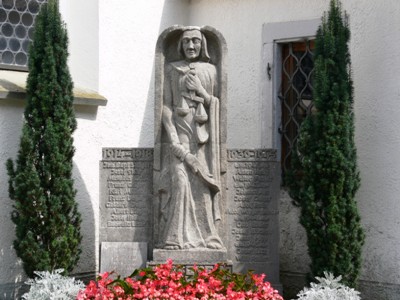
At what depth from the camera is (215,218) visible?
8688 mm

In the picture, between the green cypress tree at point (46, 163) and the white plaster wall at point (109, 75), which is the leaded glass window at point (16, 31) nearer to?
the white plaster wall at point (109, 75)

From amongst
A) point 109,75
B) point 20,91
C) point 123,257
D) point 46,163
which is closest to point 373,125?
point 123,257

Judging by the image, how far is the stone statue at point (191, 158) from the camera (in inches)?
339

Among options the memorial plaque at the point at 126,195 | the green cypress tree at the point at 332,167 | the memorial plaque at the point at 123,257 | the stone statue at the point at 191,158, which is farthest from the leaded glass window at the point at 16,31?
the green cypress tree at the point at 332,167

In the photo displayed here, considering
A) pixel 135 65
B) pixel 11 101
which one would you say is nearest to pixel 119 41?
pixel 135 65

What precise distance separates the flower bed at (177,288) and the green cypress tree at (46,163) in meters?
2.00

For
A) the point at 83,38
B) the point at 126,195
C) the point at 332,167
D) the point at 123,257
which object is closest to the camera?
the point at 332,167

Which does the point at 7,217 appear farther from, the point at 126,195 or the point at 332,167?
the point at 332,167

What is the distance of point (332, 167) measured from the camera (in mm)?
8703

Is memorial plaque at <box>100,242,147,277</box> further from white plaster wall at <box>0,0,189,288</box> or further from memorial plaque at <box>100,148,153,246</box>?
white plaster wall at <box>0,0,189,288</box>

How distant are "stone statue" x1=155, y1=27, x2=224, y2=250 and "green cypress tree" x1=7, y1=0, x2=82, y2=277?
3.13ft

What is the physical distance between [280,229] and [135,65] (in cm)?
253

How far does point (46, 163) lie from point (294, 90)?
2937 mm

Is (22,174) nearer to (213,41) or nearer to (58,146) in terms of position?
(58,146)
